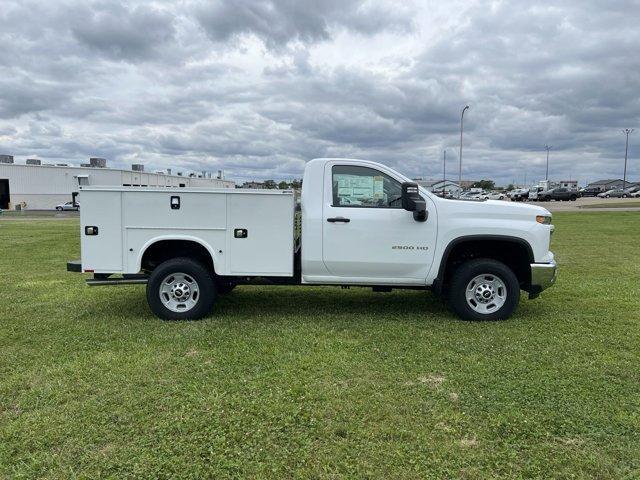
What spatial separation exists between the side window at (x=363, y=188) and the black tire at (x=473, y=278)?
1168mm

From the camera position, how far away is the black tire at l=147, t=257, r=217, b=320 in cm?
618

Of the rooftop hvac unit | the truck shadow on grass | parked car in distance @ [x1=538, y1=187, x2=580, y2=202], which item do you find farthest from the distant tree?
the truck shadow on grass

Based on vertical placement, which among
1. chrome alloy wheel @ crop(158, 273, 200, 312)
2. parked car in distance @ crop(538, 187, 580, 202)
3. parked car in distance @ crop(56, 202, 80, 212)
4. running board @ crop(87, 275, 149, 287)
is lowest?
chrome alloy wheel @ crop(158, 273, 200, 312)

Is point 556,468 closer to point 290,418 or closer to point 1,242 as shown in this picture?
point 290,418

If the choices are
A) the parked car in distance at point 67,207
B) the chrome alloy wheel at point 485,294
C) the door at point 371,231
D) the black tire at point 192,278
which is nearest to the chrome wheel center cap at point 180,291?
the black tire at point 192,278

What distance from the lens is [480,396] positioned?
13.4 ft

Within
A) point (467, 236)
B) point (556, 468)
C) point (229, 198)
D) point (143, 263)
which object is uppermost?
point (229, 198)

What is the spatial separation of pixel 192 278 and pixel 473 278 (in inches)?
134

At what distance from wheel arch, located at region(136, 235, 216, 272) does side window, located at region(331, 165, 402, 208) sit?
170 cm

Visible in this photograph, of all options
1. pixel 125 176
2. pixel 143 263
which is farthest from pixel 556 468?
pixel 125 176

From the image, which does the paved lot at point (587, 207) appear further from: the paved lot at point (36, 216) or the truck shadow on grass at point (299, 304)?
the paved lot at point (36, 216)

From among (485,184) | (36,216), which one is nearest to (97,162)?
(36,216)

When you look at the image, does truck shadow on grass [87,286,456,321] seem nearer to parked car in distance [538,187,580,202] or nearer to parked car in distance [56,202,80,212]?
parked car in distance [56,202,80,212]

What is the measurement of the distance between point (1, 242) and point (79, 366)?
1348 centimetres
